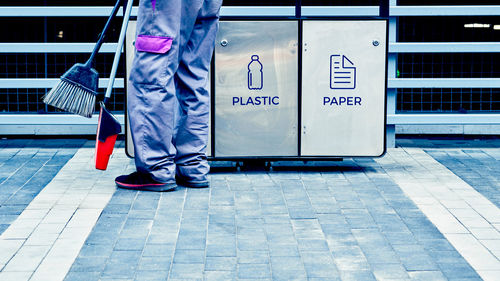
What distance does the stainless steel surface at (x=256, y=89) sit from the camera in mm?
5914

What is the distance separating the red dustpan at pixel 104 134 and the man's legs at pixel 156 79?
0.13 metres

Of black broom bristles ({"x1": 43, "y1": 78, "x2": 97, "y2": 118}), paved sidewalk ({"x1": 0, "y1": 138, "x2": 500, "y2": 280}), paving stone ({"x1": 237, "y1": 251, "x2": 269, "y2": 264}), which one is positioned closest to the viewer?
paved sidewalk ({"x1": 0, "y1": 138, "x2": 500, "y2": 280})

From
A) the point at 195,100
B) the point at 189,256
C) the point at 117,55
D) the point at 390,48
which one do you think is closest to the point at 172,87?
the point at 195,100

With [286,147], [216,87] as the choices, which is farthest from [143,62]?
[286,147]

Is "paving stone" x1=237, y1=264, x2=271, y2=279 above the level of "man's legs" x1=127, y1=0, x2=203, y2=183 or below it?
below

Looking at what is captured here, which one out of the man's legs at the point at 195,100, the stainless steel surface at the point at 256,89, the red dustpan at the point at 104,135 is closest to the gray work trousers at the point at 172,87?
the man's legs at the point at 195,100

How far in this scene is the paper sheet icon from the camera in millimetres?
6020

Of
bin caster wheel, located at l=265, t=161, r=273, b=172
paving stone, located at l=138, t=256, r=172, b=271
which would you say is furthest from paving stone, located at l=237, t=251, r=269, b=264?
bin caster wheel, located at l=265, t=161, r=273, b=172

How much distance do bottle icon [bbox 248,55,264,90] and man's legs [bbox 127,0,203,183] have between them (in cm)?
74

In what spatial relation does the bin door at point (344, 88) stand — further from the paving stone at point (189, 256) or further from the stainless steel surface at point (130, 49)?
the paving stone at point (189, 256)

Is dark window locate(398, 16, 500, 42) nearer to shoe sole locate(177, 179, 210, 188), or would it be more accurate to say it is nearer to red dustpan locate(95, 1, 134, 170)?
shoe sole locate(177, 179, 210, 188)

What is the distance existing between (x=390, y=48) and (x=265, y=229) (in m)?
3.21

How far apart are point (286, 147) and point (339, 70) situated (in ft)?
2.34

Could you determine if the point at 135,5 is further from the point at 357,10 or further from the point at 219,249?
the point at 219,249
